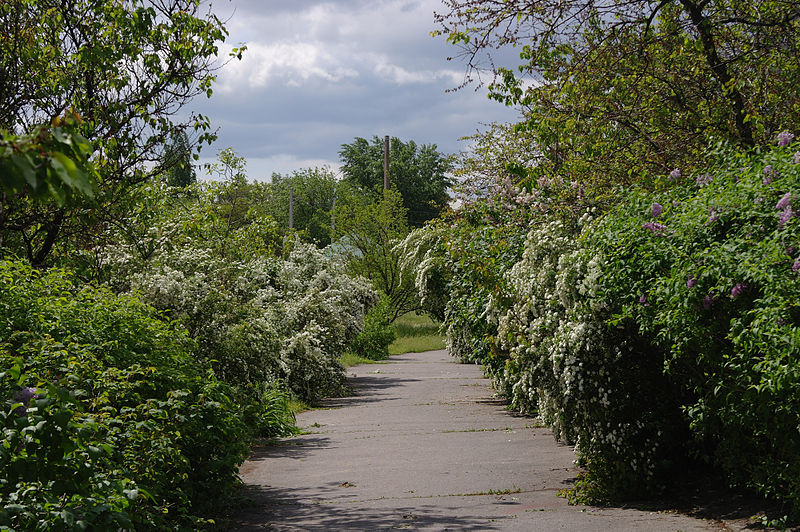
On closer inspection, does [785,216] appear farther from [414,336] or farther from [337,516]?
[414,336]

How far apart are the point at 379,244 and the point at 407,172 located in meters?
30.8

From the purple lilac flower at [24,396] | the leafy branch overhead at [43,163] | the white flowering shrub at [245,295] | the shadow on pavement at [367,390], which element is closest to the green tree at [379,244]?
the white flowering shrub at [245,295]

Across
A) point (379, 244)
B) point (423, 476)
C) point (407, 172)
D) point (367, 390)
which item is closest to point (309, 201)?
point (407, 172)

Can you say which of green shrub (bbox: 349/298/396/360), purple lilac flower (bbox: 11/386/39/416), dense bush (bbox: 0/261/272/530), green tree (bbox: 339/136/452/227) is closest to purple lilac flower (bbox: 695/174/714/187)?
dense bush (bbox: 0/261/272/530)

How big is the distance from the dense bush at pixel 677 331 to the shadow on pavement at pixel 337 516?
1.64m

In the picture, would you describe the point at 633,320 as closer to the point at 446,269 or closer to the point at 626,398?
the point at 626,398

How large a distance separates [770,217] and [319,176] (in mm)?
73376

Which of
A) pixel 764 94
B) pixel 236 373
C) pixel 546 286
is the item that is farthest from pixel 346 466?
pixel 764 94

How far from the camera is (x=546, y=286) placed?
916 cm

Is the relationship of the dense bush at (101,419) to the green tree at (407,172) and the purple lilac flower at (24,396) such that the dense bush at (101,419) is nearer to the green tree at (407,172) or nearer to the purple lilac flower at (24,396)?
the purple lilac flower at (24,396)

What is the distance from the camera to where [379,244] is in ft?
132

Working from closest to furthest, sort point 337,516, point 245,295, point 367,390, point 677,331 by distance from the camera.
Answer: point 677,331, point 337,516, point 245,295, point 367,390

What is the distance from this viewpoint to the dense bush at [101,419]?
364 cm

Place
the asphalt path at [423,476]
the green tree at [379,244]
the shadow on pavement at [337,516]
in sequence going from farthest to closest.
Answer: the green tree at [379,244]
the asphalt path at [423,476]
the shadow on pavement at [337,516]
